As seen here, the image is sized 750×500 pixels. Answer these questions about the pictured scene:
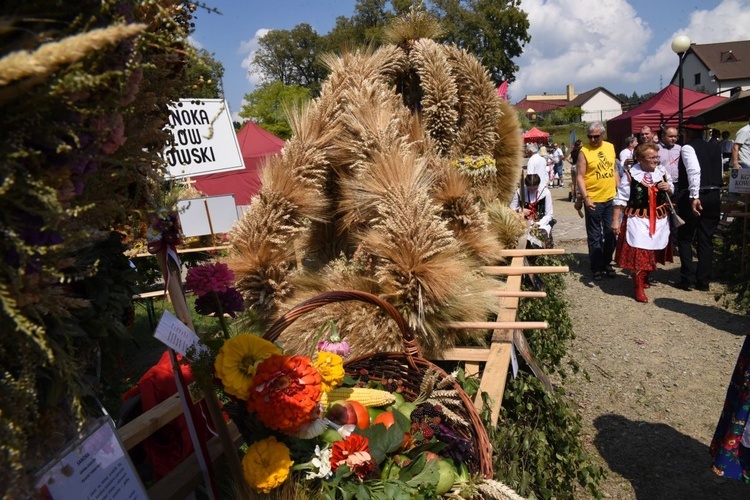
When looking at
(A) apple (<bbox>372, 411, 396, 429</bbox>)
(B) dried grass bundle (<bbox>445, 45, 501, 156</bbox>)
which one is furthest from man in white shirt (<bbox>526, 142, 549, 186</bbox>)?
(A) apple (<bbox>372, 411, 396, 429</bbox>)

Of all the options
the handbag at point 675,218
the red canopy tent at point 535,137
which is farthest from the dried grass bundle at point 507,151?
the red canopy tent at point 535,137

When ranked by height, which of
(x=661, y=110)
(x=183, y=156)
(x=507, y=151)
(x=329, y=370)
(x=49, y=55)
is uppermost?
(x=661, y=110)

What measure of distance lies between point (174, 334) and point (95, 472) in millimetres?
302

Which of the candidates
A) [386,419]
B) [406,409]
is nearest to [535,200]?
[406,409]

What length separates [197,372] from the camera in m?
1.28

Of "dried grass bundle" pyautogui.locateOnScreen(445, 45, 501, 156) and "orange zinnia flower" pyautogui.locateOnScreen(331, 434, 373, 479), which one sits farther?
"dried grass bundle" pyautogui.locateOnScreen(445, 45, 501, 156)

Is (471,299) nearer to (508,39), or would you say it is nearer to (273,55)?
(508,39)

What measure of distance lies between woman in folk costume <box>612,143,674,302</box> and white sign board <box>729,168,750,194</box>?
1226 mm

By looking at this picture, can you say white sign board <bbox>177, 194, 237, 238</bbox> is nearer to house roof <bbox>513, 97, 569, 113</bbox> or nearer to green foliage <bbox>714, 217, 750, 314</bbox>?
green foliage <bbox>714, 217, 750, 314</bbox>

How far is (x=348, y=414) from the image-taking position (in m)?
1.59

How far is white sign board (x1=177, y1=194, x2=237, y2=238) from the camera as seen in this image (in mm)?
5605

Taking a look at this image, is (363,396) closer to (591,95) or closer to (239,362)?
(239,362)

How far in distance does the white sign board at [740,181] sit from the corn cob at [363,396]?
600cm

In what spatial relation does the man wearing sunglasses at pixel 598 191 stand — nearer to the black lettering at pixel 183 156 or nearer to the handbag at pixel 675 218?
the handbag at pixel 675 218
